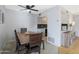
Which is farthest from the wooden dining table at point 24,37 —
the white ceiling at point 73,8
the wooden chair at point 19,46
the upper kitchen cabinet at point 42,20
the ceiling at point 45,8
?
the white ceiling at point 73,8

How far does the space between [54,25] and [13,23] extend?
1.91 ft

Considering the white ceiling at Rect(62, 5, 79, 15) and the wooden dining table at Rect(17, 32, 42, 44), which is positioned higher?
the white ceiling at Rect(62, 5, 79, 15)

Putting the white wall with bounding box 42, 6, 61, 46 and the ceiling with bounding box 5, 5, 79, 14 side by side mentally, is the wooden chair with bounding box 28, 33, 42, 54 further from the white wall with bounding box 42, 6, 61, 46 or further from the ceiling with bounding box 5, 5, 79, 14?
the ceiling with bounding box 5, 5, 79, 14

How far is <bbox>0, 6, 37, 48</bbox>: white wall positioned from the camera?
1379mm

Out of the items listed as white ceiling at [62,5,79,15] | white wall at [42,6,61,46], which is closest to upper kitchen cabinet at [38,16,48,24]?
white wall at [42,6,61,46]

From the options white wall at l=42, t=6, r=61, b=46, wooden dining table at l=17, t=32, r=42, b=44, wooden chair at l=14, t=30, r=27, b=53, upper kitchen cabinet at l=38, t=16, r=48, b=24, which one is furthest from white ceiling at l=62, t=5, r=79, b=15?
wooden chair at l=14, t=30, r=27, b=53

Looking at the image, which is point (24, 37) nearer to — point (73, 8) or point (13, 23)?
point (13, 23)

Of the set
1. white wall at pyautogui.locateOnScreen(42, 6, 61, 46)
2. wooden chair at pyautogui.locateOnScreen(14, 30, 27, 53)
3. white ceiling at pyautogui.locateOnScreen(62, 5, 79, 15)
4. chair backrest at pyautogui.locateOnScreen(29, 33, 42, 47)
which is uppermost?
white ceiling at pyautogui.locateOnScreen(62, 5, 79, 15)

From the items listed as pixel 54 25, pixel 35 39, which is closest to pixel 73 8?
pixel 54 25

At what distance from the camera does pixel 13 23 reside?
1.39 m

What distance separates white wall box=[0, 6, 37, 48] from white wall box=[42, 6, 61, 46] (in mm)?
216

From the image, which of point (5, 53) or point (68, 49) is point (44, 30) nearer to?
point (68, 49)
